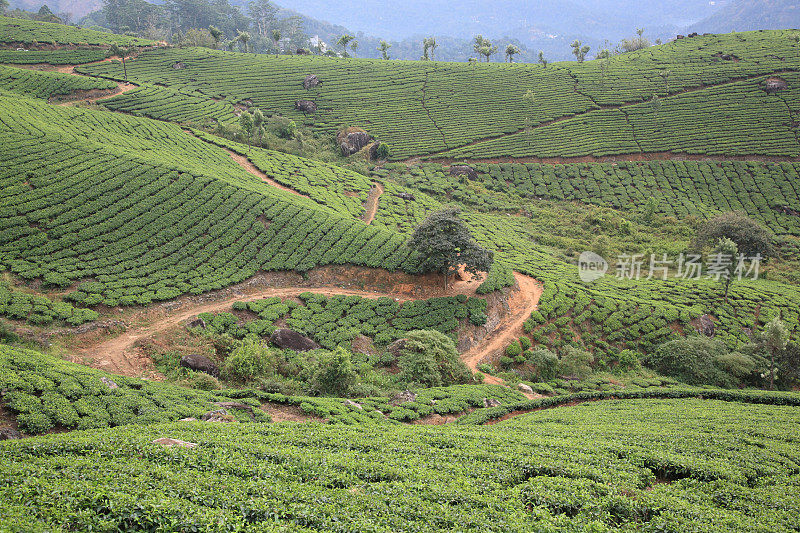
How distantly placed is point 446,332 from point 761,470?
1692 centimetres

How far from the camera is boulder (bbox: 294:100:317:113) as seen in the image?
6950 centimetres

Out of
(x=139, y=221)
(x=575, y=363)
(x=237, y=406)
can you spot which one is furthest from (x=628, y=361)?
(x=139, y=221)

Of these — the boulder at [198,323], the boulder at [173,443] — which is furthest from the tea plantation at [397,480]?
the boulder at [198,323]

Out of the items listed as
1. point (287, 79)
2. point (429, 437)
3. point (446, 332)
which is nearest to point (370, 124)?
point (287, 79)

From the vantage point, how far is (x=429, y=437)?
14578 mm

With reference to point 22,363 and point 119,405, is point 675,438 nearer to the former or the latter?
point 119,405

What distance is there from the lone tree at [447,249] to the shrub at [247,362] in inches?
519

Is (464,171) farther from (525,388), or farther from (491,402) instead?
(491,402)

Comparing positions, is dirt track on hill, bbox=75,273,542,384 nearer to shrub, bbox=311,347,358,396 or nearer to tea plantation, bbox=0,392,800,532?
shrub, bbox=311,347,358,396

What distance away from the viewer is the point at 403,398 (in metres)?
20.6

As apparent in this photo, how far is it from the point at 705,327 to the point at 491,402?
21.1 meters

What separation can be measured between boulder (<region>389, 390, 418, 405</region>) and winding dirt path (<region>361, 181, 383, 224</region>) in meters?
22.5

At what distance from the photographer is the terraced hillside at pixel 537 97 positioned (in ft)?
209

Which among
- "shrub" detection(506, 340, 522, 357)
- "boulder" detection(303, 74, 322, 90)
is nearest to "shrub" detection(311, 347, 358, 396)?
"shrub" detection(506, 340, 522, 357)
